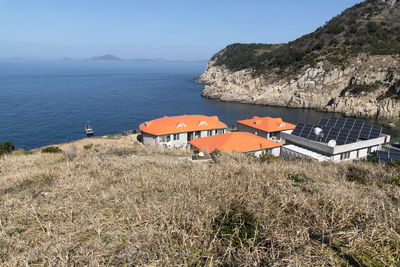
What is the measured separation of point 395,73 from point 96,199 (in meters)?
78.3

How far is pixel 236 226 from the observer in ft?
13.3

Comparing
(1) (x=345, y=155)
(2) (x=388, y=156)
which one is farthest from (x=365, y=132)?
(2) (x=388, y=156)

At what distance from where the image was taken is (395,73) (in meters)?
60.0

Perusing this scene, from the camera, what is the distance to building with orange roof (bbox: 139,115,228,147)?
96.7 ft

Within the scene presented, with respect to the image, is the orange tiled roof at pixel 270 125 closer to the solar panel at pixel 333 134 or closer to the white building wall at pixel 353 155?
the solar panel at pixel 333 134

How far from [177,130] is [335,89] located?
5874 centimetres

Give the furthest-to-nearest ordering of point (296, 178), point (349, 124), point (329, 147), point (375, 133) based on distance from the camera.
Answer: point (349, 124) → point (375, 133) → point (329, 147) → point (296, 178)

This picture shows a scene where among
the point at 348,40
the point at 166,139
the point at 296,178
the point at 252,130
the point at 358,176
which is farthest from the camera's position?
the point at 348,40

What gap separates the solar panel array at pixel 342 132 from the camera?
23188mm

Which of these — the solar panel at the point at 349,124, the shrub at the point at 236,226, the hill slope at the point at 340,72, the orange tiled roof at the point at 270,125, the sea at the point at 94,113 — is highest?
the hill slope at the point at 340,72

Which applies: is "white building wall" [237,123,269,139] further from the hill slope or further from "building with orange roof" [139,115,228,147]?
the hill slope

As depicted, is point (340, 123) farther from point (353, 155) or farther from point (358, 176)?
point (358, 176)

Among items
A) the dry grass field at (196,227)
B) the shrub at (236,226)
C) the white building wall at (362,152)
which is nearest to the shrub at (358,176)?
the dry grass field at (196,227)

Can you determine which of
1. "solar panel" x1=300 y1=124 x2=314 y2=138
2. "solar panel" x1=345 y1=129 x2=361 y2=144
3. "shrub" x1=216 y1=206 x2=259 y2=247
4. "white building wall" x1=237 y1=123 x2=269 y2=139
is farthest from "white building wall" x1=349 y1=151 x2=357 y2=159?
"shrub" x1=216 y1=206 x2=259 y2=247
